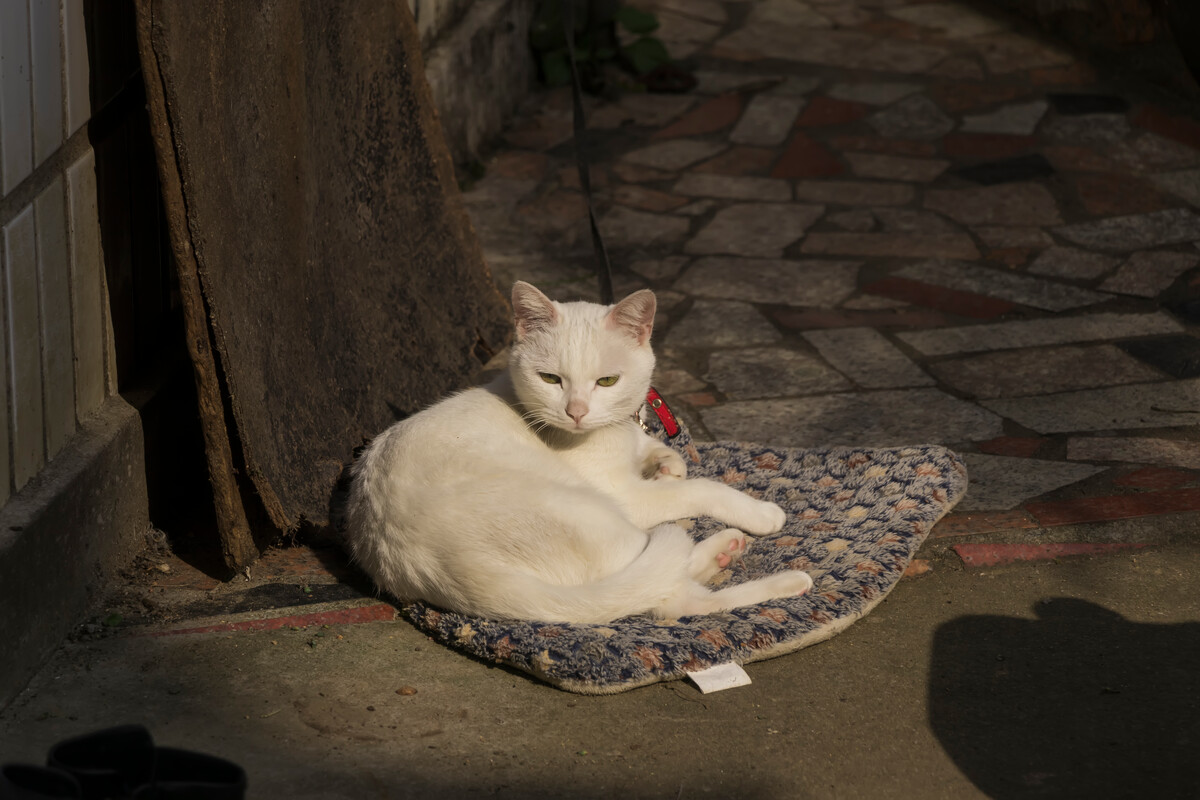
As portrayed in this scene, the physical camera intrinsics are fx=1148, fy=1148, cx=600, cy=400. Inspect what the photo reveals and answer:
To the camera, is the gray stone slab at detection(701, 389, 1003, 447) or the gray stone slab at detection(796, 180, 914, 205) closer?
the gray stone slab at detection(701, 389, 1003, 447)

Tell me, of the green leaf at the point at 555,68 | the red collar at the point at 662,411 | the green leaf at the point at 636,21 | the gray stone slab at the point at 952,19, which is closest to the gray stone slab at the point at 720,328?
the red collar at the point at 662,411

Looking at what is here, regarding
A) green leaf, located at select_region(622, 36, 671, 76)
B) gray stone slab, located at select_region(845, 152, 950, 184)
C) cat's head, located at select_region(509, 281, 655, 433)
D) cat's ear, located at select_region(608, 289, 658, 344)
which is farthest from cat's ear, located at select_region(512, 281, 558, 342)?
green leaf, located at select_region(622, 36, 671, 76)

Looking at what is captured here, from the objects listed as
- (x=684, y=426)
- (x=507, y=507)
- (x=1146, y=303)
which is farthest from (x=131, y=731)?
(x=1146, y=303)

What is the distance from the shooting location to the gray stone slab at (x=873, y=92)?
6.83 meters

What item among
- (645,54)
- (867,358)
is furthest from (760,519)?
(645,54)

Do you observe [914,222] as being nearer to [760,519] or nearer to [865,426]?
[865,426]

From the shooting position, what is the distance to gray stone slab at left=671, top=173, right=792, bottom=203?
6016 mm

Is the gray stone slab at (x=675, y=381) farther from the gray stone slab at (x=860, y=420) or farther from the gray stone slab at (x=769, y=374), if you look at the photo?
the gray stone slab at (x=860, y=420)

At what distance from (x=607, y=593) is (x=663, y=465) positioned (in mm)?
841

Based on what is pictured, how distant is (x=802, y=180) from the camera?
6.14m

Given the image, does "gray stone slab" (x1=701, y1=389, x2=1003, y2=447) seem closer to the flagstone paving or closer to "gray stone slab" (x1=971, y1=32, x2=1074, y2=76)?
the flagstone paving

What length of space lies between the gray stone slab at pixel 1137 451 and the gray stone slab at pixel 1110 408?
10 cm

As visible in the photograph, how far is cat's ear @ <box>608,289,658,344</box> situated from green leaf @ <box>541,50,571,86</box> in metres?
4.50

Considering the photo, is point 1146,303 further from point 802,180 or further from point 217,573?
point 217,573
